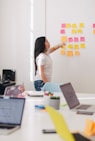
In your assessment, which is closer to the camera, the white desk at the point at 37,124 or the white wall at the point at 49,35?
the white desk at the point at 37,124

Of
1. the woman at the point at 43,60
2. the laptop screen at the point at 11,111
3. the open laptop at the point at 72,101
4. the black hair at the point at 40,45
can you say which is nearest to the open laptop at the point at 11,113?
the laptop screen at the point at 11,111

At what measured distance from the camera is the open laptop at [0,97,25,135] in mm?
1697

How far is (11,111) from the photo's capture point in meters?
1.72

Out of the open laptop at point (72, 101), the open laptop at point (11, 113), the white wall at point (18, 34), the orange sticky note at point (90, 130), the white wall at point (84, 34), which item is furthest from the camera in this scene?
the white wall at point (18, 34)

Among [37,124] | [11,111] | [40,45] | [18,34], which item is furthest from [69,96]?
[18,34]

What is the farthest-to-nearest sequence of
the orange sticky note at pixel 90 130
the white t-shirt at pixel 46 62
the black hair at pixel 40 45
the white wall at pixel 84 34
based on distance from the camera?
the white wall at pixel 84 34 → the black hair at pixel 40 45 → the white t-shirt at pixel 46 62 → the orange sticky note at pixel 90 130

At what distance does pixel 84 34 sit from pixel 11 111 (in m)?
3.00

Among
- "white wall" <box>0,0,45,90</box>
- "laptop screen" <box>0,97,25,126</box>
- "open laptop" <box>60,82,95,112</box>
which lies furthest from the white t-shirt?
"laptop screen" <box>0,97,25,126</box>

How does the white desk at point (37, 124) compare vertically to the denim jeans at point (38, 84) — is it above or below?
above

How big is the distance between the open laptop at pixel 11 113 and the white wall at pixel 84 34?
9.50ft

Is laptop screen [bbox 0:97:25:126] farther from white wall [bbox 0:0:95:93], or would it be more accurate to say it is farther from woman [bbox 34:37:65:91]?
white wall [bbox 0:0:95:93]

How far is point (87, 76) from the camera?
4.52 meters

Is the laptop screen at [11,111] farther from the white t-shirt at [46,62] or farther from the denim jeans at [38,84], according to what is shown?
the denim jeans at [38,84]

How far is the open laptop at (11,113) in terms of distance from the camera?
66.8 inches
